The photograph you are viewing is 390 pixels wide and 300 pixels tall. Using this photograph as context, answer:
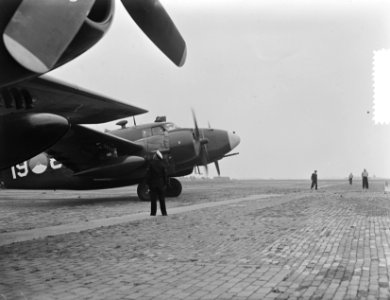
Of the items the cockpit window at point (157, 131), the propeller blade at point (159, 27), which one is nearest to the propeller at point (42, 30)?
the propeller blade at point (159, 27)

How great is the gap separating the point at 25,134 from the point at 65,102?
2.98m

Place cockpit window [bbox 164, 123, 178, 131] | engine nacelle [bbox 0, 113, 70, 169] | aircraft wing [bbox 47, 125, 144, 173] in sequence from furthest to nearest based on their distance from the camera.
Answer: cockpit window [bbox 164, 123, 178, 131] < aircraft wing [bbox 47, 125, 144, 173] < engine nacelle [bbox 0, 113, 70, 169]

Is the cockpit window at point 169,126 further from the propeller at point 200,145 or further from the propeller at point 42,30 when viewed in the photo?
the propeller at point 42,30

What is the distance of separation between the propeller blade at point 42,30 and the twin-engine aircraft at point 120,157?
1234 cm

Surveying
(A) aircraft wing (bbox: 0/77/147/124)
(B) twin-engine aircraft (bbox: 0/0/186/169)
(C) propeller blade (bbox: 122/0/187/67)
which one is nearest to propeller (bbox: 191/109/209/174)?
(A) aircraft wing (bbox: 0/77/147/124)

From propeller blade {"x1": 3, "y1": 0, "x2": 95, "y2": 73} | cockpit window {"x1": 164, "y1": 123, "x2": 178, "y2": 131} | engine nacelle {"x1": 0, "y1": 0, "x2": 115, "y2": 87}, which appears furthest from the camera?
cockpit window {"x1": 164, "y1": 123, "x2": 178, "y2": 131}

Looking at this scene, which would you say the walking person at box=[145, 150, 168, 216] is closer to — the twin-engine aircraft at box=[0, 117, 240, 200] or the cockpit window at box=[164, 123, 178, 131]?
the twin-engine aircraft at box=[0, 117, 240, 200]

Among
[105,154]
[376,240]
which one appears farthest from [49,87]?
[105,154]

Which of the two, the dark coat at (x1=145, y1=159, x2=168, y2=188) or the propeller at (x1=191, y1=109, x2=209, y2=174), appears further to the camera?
the propeller at (x1=191, y1=109, x2=209, y2=174)

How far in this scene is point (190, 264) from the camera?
219 inches

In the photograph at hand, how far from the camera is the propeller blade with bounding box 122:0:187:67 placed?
5059 mm

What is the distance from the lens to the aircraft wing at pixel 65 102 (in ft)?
25.1

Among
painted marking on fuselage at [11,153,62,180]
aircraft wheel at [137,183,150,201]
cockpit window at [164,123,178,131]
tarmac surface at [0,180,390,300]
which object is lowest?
tarmac surface at [0,180,390,300]

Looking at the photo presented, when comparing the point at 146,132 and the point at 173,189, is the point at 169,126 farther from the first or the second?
the point at 173,189
